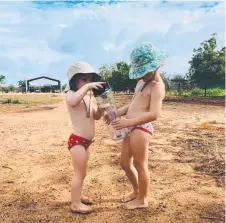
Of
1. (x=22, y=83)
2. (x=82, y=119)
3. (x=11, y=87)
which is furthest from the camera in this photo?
(x=22, y=83)

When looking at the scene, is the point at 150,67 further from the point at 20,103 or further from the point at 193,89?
the point at 193,89

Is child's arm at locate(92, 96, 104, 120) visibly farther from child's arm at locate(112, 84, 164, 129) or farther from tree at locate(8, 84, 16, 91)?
tree at locate(8, 84, 16, 91)

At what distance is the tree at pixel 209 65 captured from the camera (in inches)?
1281

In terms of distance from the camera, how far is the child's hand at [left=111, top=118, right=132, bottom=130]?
10.1ft

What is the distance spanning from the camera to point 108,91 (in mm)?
3152

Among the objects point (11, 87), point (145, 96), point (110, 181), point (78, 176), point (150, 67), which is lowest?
point (110, 181)

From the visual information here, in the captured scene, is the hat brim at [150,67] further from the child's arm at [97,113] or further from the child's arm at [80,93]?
the child's arm at [97,113]

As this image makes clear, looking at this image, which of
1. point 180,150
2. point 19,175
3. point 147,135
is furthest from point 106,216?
point 180,150

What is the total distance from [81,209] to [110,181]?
3.12ft

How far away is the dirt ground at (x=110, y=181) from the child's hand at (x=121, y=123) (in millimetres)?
793

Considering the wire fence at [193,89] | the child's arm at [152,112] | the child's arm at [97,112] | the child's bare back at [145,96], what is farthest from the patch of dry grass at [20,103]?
the wire fence at [193,89]

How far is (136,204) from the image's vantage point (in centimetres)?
330

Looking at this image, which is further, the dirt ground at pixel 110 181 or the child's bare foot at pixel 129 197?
the child's bare foot at pixel 129 197

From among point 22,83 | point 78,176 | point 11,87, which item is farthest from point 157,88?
point 22,83
